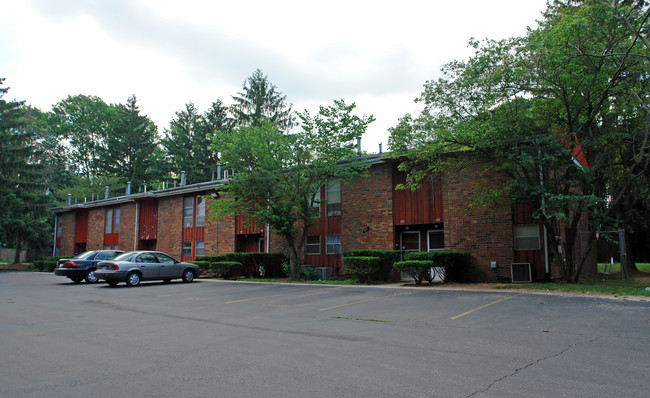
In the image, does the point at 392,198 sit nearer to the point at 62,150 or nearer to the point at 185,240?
the point at 185,240

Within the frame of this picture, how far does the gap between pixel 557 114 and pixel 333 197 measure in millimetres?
10913

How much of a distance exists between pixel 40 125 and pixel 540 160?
60204mm

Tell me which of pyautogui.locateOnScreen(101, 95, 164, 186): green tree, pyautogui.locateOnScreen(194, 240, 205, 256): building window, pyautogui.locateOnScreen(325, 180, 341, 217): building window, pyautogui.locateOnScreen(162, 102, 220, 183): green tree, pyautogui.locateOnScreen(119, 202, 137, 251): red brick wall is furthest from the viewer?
pyautogui.locateOnScreen(101, 95, 164, 186): green tree

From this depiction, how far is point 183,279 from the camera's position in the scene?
752 inches

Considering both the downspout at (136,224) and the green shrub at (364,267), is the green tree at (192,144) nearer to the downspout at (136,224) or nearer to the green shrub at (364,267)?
the downspout at (136,224)

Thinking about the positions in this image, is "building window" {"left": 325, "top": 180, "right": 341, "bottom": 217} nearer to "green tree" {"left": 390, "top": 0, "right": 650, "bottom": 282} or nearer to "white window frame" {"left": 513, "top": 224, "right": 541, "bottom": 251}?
"green tree" {"left": 390, "top": 0, "right": 650, "bottom": 282}

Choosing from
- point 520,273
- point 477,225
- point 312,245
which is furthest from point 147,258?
point 520,273

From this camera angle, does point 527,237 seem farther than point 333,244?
No

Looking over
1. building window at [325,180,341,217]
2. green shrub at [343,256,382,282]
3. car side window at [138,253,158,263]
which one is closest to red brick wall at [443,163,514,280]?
green shrub at [343,256,382,282]

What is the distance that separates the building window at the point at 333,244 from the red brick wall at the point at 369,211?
48 centimetres

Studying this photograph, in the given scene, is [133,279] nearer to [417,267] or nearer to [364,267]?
[364,267]

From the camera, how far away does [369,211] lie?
20.6 meters

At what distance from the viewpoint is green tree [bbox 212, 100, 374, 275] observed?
19.3m

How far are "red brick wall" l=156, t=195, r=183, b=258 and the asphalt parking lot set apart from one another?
1819 centimetres
